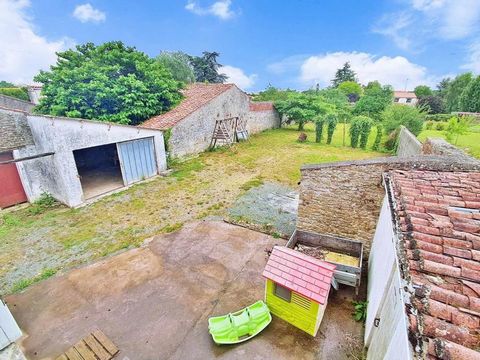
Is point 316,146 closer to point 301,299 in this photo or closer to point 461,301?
point 301,299

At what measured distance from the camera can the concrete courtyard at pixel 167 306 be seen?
14.8 feet

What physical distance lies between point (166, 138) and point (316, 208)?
10062 millimetres

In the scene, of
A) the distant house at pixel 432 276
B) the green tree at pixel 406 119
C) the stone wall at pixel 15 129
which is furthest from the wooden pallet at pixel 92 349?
the green tree at pixel 406 119

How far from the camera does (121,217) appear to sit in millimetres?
9211

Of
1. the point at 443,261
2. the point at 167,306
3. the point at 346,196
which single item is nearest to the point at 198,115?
the point at 346,196

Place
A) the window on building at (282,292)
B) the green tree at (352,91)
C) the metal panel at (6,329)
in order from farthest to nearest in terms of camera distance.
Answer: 1. the green tree at (352,91)
2. the window on building at (282,292)
3. the metal panel at (6,329)

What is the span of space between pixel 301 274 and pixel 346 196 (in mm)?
2880

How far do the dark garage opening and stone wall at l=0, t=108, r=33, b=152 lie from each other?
10.2 feet

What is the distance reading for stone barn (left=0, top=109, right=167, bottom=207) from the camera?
9.39m

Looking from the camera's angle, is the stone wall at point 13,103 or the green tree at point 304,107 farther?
the green tree at point 304,107

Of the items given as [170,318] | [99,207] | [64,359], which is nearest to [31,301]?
[64,359]

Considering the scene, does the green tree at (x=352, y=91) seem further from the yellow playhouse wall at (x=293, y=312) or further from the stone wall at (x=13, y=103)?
the yellow playhouse wall at (x=293, y=312)

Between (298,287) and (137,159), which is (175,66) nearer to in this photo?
(137,159)

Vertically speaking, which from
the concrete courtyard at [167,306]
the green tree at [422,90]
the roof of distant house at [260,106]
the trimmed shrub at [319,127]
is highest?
the green tree at [422,90]
